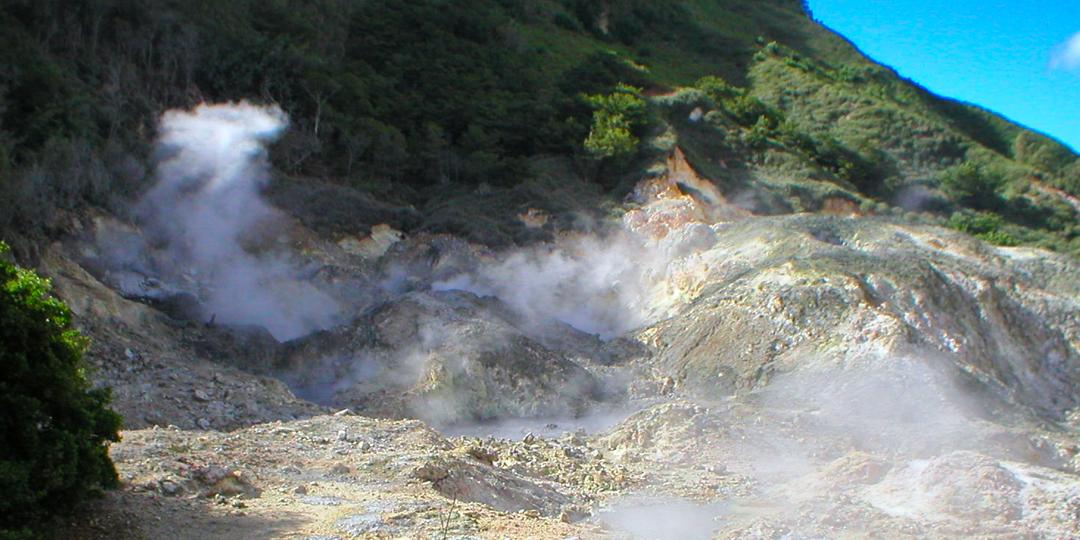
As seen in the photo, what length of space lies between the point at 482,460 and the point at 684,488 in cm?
262

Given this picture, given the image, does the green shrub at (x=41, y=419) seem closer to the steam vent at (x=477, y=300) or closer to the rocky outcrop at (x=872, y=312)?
the steam vent at (x=477, y=300)

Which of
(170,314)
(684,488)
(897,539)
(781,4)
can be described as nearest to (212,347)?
(170,314)

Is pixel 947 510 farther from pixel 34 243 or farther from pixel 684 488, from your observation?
pixel 34 243

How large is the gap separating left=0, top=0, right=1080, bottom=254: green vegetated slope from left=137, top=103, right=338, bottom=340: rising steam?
73cm

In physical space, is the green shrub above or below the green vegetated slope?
below

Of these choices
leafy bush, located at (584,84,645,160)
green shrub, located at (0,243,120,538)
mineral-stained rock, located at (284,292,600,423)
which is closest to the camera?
green shrub, located at (0,243,120,538)

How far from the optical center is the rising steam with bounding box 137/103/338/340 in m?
23.0

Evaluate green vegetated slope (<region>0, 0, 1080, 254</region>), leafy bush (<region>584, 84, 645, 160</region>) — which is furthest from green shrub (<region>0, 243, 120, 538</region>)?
leafy bush (<region>584, 84, 645, 160</region>)

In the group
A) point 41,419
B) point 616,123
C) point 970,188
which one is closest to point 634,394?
point 41,419

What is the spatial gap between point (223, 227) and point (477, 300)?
6.41m

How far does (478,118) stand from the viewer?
33.8 metres

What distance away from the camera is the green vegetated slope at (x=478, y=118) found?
24.2m

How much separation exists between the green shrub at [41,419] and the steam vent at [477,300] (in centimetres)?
3

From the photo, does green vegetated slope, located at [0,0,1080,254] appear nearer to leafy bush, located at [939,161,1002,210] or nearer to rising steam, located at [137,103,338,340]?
leafy bush, located at [939,161,1002,210]
